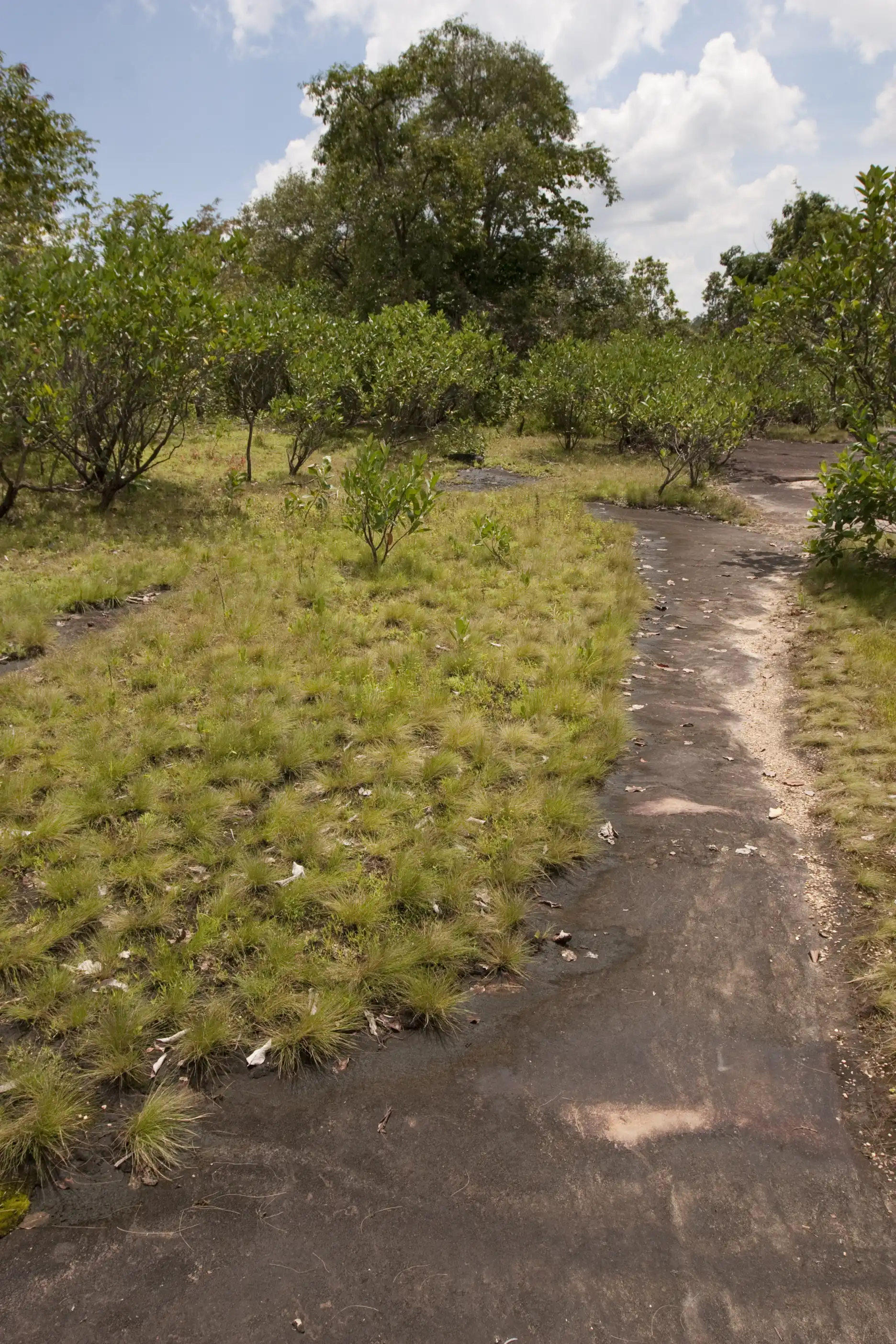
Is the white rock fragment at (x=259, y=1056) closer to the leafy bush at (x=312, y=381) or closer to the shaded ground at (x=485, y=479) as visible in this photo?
the leafy bush at (x=312, y=381)

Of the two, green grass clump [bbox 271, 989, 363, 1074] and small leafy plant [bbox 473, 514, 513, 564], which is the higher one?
small leafy plant [bbox 473, 514, 513, 564]

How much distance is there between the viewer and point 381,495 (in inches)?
387

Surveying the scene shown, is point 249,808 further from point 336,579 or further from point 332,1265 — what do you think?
point 336,579

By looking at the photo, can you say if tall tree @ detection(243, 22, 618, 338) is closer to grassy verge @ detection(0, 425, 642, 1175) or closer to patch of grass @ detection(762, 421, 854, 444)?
patch of grass @ detection(762, 421, 854, 444)

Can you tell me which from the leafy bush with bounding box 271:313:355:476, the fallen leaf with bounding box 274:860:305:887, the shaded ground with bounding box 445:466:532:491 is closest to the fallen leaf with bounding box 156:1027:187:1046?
the fallen leaf with bounding box 274:860:305:887

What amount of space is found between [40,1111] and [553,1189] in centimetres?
206

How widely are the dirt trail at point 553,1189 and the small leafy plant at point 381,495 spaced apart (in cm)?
669

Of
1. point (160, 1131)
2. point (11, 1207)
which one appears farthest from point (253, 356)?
point (11, 1207)

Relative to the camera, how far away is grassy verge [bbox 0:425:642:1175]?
3459 millimetres

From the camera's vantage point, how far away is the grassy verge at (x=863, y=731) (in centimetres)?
425

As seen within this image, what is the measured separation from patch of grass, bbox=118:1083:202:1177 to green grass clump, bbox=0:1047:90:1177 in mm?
212

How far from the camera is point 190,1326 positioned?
2.40m

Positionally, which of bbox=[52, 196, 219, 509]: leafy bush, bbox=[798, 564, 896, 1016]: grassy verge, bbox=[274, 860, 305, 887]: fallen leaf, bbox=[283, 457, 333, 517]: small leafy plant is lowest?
bbox=[274, 860, 305, 887]: fallen leaf

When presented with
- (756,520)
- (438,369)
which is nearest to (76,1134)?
(756,520)
